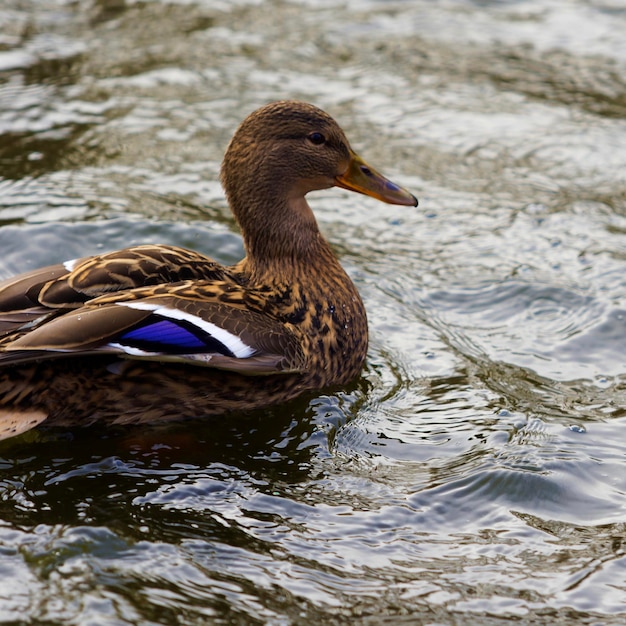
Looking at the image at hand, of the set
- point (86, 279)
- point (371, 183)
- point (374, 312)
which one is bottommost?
point (374, 312)

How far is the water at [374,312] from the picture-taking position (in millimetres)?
4996

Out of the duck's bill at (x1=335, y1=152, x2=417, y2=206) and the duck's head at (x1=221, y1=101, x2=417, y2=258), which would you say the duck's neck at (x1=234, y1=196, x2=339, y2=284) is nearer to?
the duck's head at (x1=221, y1=101, x2=417, y2=258)

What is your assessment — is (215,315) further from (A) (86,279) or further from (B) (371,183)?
(B) (371,183)

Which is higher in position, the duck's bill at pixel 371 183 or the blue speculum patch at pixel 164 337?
the duck's bill at pixel 371 183

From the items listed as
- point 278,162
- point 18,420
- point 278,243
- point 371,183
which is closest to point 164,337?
point 18,420

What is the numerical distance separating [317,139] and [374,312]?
145 centimetres

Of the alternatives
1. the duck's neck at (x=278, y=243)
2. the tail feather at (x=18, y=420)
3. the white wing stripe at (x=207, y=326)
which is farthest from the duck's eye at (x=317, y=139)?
the tail feather at (x=18, y=420)

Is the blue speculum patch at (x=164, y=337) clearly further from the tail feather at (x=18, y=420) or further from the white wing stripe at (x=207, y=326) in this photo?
the tail feather at (x=18, y=420)

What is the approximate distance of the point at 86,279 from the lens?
606cm

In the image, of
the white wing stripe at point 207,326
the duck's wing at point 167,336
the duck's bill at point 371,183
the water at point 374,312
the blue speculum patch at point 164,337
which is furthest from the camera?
the duck's bill at point 371,183

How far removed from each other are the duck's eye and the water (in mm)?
1391

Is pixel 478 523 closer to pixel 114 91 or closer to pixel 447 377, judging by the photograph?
pixel 447 377

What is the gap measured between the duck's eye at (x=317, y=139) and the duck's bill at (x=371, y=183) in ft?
0.88

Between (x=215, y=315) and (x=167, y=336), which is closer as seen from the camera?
(x=167, y=336)
